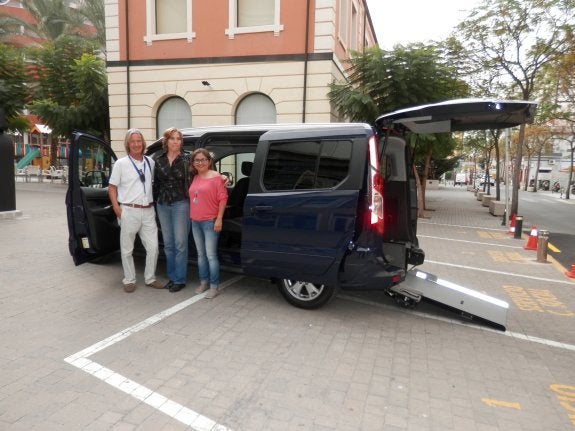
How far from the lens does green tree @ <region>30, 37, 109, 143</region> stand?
60.8ft

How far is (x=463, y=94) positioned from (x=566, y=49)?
3.33m

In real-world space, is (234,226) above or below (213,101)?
below

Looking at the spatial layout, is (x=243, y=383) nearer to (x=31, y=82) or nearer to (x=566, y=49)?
(x=566, y=49)

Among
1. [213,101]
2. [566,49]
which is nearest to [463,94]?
[566,49]

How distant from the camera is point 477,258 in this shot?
27.8 ft

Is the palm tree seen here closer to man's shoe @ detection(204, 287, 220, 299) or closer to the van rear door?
man's shoe @ detection(204, 287, 220, 299)

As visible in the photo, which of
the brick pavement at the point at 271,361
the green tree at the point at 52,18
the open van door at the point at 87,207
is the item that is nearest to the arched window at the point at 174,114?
the open van door at the point at 87,207

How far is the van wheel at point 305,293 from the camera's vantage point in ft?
15.5

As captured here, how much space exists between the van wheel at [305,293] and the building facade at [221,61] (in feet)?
32.4

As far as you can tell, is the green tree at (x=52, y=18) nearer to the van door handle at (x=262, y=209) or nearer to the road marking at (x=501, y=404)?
the van door handle at (x=262, y=209)

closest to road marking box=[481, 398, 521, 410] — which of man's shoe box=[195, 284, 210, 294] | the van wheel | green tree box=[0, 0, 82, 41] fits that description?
the van wheel

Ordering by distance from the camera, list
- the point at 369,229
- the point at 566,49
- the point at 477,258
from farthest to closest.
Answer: the point at 566,49 → the point at 477,258 → the point at 369,229

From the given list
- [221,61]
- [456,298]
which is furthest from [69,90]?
[456,298]

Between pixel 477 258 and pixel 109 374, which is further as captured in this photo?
pixel 477 258
